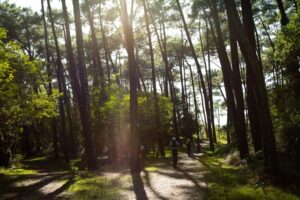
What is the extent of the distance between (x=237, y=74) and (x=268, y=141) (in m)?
7.20

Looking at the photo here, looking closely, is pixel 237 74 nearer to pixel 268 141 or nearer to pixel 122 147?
pixel 268 141

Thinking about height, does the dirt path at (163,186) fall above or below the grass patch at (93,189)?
below

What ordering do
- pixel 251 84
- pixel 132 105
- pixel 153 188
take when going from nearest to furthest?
pixel 153 188
pixel 251 84
pixel 132 105

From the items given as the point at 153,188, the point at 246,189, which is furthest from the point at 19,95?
the point at 246,189

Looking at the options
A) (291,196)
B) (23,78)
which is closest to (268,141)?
(291,196)

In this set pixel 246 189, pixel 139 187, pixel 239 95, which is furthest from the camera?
pixel 239 95

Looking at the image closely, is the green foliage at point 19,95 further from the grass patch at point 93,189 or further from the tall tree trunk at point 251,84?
the tall tree trunk at point 251,84

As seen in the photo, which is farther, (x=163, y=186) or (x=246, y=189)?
(x=163, y=186)

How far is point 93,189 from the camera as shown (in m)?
12.2

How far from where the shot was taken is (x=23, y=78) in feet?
66.2

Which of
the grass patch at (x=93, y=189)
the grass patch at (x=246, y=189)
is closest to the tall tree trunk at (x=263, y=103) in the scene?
the grass patch at (x=246, y=189)

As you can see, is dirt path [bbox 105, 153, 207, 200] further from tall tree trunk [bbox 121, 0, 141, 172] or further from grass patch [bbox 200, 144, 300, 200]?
tall tree trunk [bbox 121, 0, 141, 172]

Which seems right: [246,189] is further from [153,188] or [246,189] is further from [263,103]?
[153,188]

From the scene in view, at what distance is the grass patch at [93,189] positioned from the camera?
11.1m
